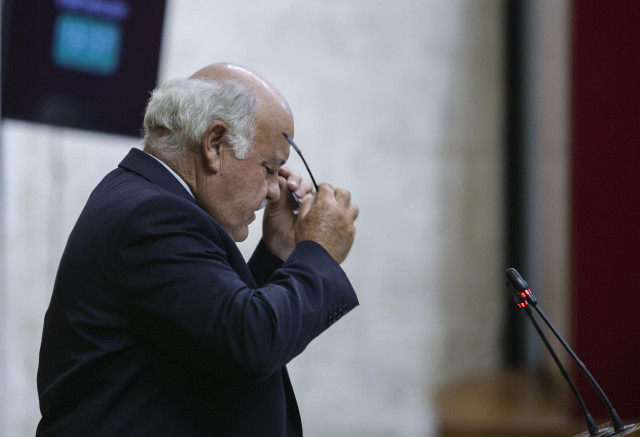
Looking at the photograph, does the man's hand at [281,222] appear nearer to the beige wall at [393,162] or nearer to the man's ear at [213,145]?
the man's ear at [213,145]

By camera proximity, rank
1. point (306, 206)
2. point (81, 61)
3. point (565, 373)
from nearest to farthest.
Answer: point (565, 373)
point (306, 206)
point (81, 61)

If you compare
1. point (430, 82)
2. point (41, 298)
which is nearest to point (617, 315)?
point (430, 82)

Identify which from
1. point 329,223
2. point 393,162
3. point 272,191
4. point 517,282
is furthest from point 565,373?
point 393,162

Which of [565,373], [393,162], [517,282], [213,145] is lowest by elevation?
[393,162]

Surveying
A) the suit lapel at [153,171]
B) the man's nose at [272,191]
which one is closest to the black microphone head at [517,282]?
the man's nose at [272,191]

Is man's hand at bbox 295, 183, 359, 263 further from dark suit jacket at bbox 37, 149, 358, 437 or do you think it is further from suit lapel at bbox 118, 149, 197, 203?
suit lapel at bbox 118, 149, 197, 203

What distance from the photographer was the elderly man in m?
1.34

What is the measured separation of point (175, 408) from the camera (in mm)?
1416

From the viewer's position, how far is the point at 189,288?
133cm

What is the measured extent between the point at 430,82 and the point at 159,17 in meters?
2.20

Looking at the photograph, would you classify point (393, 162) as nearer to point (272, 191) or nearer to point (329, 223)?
point (272, 191)

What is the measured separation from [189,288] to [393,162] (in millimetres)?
3697

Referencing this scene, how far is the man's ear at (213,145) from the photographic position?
1.55 m

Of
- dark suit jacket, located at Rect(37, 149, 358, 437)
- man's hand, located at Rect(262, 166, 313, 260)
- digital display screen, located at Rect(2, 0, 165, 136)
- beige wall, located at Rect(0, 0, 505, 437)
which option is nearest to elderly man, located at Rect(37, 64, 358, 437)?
dark suit jacket, located at Rect(37, 149, 358, 437)
